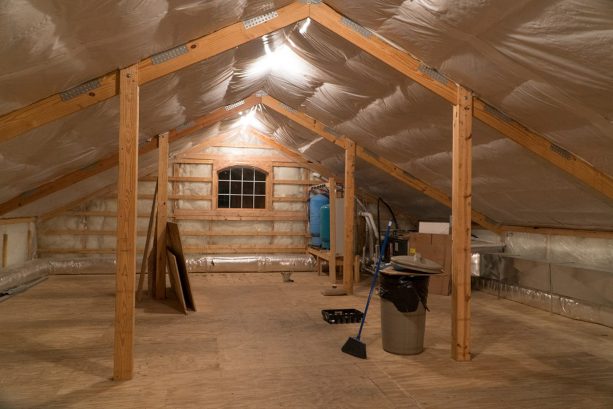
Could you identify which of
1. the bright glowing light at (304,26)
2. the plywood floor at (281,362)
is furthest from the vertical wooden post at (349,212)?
the bright glowing light at (304,26)

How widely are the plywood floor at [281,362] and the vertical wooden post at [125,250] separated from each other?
20cm

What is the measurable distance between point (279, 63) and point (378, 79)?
1.22m

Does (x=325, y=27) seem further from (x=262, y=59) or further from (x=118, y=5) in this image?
(x=118, y=5)

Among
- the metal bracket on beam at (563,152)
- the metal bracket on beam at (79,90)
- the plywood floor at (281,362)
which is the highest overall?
the metal bracket on beam at (79,90)

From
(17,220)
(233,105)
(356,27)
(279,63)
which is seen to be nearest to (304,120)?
(233,105)

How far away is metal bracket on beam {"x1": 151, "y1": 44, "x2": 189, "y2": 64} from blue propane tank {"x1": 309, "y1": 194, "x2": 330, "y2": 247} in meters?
5.49

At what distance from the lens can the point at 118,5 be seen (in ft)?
8.09

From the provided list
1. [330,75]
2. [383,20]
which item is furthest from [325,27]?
[330,75]

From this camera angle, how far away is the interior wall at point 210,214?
8.60 metres

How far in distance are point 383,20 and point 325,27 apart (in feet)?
1.77

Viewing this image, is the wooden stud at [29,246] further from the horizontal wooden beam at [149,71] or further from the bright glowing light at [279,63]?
the horizontal wooden beam at [149,71]

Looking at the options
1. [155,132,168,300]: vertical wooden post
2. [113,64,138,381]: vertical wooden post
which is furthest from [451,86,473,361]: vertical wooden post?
[155,132,168,300]: vertical wooden post

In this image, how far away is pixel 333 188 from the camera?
7.43 m

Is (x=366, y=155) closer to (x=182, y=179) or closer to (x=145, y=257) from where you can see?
(x=145, y=257)
